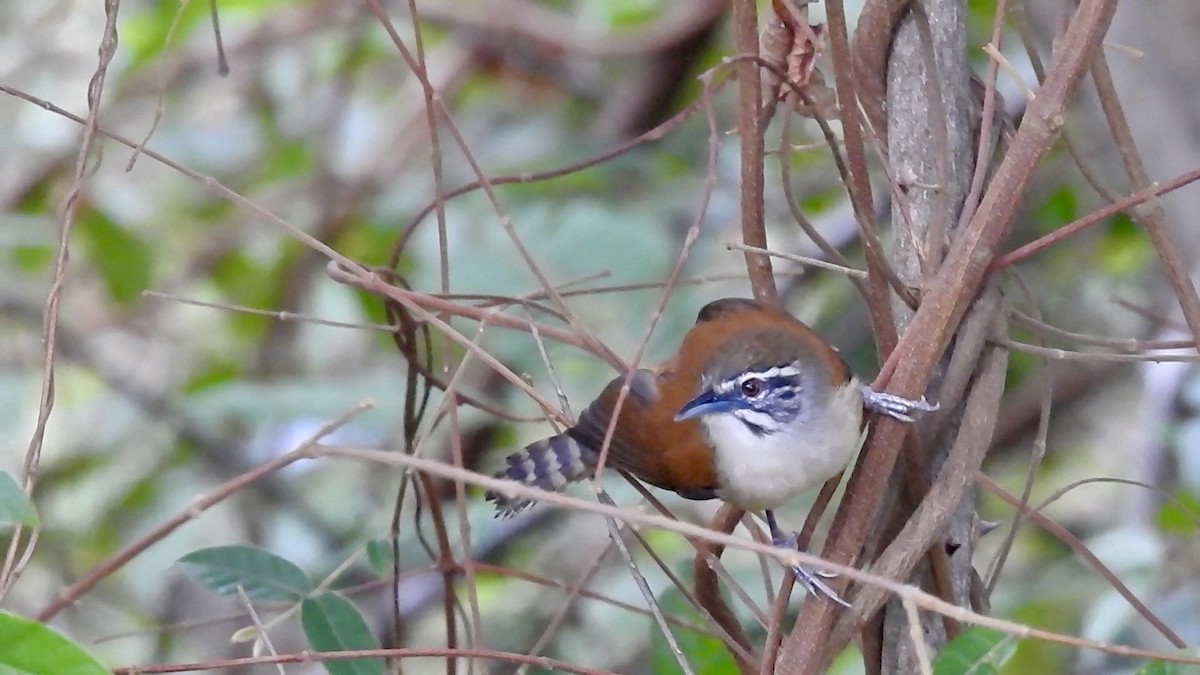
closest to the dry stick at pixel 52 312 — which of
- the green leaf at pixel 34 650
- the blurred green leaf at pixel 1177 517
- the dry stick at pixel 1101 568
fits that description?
the green leaf at pixel 34 650

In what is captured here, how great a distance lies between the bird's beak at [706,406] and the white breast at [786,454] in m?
0.03

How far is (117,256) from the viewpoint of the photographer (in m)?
3.84

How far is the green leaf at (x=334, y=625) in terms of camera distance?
1875mm

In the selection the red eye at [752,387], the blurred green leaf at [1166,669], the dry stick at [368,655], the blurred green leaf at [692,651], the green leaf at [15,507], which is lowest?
the blurred green leaf at [692,651]

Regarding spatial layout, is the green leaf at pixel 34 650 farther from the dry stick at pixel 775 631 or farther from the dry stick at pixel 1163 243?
the dry stick at pixel 1163 243

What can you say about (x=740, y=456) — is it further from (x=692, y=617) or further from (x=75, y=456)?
(x=75, y=456)

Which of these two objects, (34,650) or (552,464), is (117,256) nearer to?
(552,464)

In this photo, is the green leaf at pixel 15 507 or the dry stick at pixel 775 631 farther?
the dry stick at pixel 775 631

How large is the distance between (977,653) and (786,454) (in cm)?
72

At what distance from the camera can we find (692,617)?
218 cm

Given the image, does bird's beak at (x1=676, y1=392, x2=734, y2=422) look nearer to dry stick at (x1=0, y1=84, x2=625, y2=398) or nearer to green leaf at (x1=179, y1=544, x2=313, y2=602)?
dry stick at (x1=0, y1=84, x2=625, y2=398)

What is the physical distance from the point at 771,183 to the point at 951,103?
2.81 metres

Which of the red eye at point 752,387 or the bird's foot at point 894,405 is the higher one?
the bird's foot at point 894,405

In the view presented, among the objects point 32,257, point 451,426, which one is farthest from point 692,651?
point 32,257
